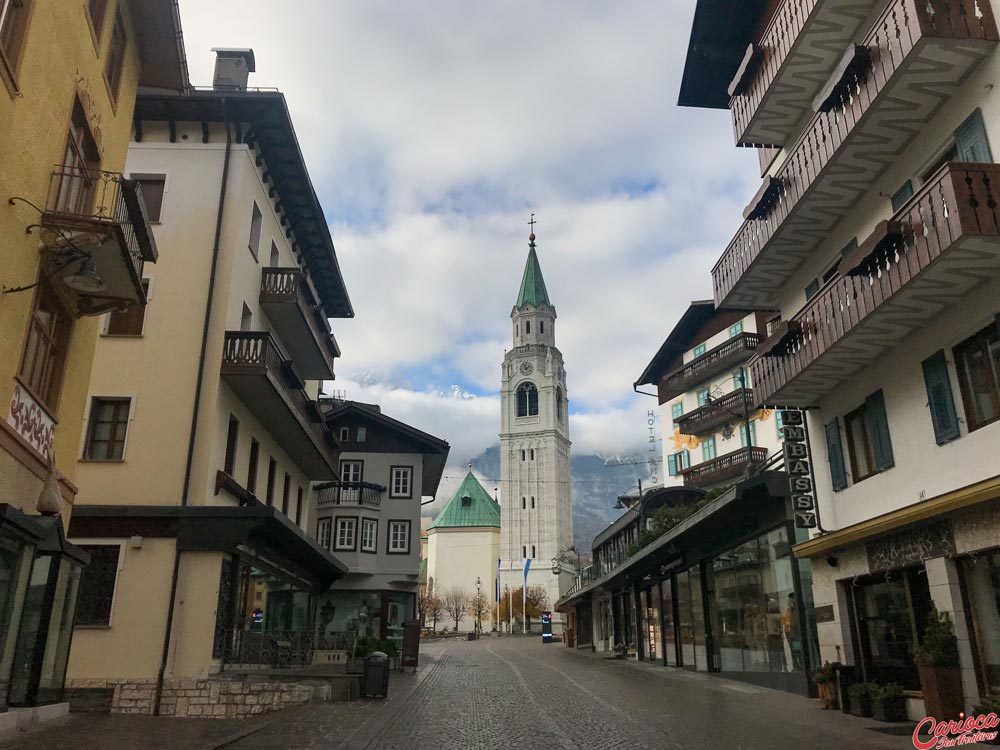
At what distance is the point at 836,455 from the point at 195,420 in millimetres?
14687

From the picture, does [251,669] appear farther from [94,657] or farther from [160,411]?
[160,411]

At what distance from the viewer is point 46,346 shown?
1242 centimetres

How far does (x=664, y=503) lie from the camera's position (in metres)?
37.9

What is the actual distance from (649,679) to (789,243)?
13.6 m

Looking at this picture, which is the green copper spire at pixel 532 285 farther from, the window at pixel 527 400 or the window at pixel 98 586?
the window at pixel 98 586

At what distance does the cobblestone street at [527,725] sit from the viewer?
11711 mm

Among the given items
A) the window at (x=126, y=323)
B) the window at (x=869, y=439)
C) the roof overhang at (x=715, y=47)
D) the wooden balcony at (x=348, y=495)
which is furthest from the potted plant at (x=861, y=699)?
the wooden balcony at (x=348, y=495)

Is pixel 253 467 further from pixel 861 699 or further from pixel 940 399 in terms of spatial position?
pixel 940 399

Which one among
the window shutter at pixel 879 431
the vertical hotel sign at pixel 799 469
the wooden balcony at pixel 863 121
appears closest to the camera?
the wooden balcony at pixel 863 121

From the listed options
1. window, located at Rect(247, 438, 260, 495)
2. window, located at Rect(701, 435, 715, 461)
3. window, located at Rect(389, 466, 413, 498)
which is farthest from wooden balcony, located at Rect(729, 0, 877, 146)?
window, located at Rect(389, 466, 413, 498)

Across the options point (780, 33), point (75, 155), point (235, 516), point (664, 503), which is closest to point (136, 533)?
point (235, 516)

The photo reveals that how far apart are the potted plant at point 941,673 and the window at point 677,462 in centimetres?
3198

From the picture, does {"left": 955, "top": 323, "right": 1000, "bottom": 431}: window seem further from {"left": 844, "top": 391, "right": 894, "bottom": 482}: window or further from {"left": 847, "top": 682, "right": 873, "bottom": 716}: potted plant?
{"left": 847, "top": 682, "right": 873, "bottom": 716}: potted plant

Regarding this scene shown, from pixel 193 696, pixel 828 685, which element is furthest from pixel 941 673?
pixel 193 696
